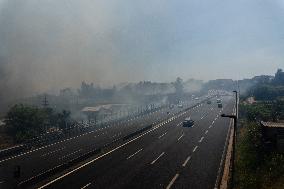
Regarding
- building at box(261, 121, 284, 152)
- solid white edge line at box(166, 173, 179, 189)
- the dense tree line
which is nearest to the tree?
the dense tree line

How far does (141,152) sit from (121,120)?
4621cm

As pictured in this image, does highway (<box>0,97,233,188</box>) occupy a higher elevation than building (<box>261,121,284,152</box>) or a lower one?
lower

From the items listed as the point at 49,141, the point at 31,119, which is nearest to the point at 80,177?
the point at 49,141

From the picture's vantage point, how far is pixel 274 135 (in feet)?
139

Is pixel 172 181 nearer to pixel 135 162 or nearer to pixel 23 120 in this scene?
pixel 135 162

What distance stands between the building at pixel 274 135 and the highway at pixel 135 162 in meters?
5.66

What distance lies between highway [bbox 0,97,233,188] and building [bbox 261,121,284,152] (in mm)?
5655

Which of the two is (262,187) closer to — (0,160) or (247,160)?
(247,160)

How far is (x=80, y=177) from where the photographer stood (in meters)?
31.6

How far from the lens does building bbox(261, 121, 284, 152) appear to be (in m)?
41.4

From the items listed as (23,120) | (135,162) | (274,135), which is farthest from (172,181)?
(23,120)

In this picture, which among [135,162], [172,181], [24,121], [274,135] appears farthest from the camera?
[24,121]

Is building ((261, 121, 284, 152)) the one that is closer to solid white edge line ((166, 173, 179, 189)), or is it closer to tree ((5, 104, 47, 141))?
solid white edge line ((166, 173, 179, 189))

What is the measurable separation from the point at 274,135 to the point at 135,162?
655 inches
